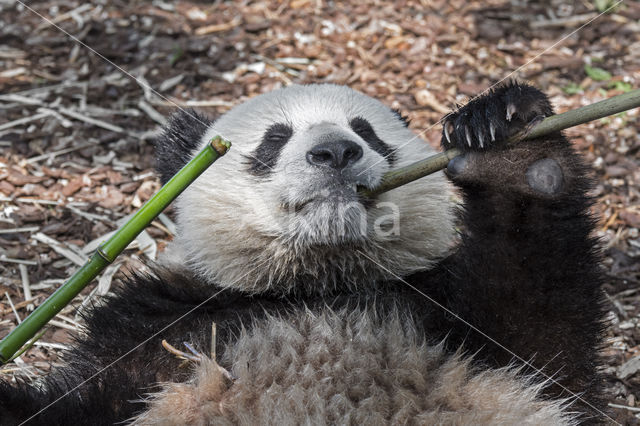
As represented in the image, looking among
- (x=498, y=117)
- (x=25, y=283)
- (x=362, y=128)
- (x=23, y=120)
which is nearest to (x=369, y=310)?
(x=498, y=117)

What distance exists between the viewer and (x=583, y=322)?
3.04 metres

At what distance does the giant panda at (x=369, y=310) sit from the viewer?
296 centimetres

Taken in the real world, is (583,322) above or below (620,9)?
below

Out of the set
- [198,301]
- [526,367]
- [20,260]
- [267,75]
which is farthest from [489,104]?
[267,75]

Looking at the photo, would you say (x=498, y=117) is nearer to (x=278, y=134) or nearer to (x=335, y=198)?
(x=335, y=198)

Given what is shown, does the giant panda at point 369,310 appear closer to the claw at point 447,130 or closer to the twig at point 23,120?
the claw at point 447,130

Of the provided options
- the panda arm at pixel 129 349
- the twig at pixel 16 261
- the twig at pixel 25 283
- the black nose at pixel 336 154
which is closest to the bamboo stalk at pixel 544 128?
the black nose at pixel 336 154

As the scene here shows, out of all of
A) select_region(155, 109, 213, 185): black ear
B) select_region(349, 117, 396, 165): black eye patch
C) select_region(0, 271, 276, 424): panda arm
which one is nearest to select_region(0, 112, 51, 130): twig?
select_region(155, 109, 213, 185): black ear

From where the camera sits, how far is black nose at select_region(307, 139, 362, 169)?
325 centimetres

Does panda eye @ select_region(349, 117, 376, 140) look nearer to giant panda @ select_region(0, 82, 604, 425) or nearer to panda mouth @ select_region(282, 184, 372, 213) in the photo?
giant panda @ select_region(0, 82, 604, 425)

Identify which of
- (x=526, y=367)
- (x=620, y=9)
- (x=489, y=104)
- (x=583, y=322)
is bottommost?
(x=526, y=367)

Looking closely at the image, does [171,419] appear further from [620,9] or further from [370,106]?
[620,9]

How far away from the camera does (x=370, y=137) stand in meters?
3.98

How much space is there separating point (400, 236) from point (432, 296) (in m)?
0.31
